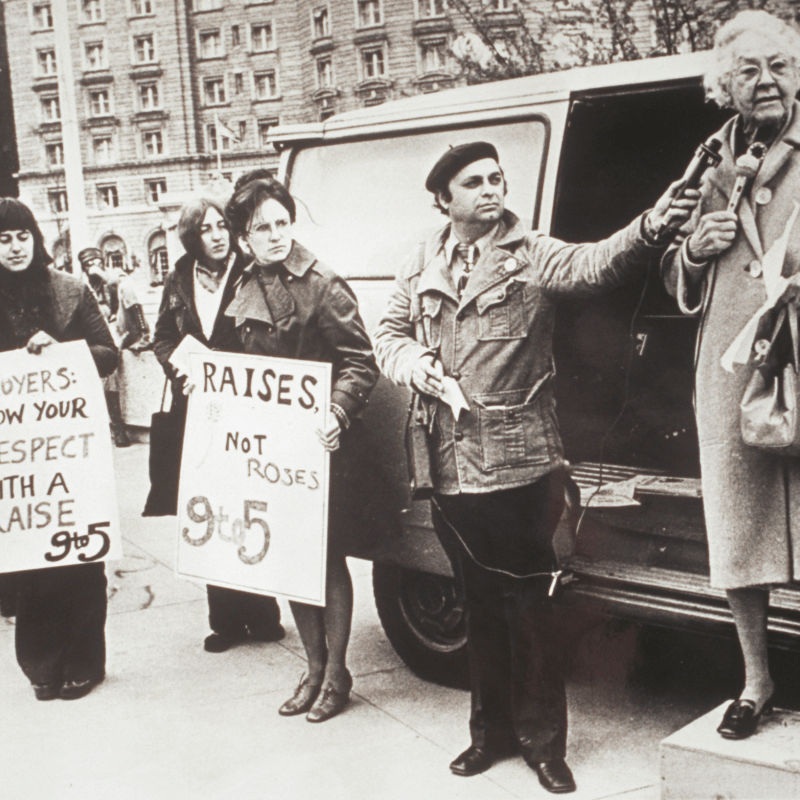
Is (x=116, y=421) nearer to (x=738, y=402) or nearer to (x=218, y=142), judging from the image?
(x=218, y=142)

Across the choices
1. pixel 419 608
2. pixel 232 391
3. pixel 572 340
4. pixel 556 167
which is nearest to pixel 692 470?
pixel 572 340

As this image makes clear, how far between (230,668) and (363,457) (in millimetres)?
1259

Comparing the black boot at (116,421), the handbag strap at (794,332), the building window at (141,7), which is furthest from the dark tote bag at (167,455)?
the black boot at (116,421)

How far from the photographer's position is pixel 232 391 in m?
4.21

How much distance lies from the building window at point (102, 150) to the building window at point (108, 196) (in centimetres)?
13

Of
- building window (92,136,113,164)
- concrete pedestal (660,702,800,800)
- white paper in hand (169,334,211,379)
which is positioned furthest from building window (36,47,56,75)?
concrete pedestal (660,702,800,800)

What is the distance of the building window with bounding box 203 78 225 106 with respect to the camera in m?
5.08

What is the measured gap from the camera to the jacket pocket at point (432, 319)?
346 cm

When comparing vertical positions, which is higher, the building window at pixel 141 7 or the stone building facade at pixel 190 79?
the building window at pixel 141 7

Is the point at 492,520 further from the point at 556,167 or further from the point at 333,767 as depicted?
the point at 556,167

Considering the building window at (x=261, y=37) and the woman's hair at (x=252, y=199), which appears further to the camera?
the building window at (x=261, y=37)

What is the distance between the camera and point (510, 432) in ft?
10.9

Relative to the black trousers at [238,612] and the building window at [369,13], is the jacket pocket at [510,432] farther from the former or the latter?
the building window at [369,13]

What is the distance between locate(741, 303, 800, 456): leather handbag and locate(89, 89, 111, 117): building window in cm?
378
